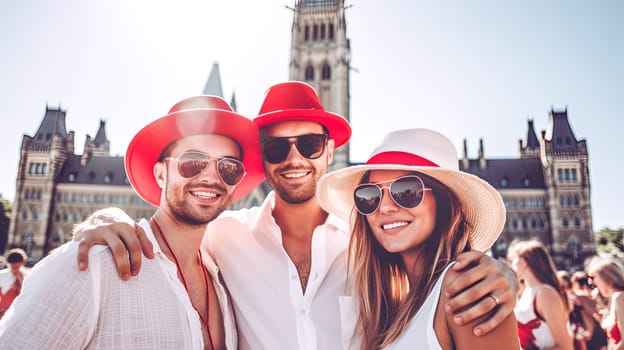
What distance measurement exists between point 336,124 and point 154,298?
1802 millimetres

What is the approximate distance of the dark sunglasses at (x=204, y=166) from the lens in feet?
7.39

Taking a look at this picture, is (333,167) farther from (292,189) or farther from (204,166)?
(204,166)

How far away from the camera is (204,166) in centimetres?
228

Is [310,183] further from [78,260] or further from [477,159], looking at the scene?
[477,159]

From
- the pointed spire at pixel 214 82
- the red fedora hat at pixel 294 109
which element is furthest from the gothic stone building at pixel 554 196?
the red fedora hat at pixel 294 109

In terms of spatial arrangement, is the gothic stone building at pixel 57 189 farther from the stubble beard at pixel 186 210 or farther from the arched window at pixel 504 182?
the stubble beard at pixel 186 210

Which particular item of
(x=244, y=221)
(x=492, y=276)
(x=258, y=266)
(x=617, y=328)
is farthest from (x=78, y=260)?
(x=617, y=328)

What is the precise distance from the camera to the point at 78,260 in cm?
161

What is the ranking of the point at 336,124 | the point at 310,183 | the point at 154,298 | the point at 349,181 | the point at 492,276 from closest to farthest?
the point at 492,276
the point at 154,298
the point at 349,181
the point at 310,183
the point at 336,124

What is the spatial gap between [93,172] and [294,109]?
53.5 meters

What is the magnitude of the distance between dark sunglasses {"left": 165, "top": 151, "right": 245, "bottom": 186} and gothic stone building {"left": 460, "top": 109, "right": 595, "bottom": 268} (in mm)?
41591

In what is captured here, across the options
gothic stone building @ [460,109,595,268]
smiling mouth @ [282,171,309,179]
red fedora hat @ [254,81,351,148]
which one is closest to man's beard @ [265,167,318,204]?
smiling mouth @ [282,171,309,179]

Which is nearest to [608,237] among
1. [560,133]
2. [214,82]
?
[560,133]

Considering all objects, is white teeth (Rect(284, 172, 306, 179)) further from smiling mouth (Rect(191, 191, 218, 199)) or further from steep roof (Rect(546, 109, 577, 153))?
steep roof (Rect(546, 109, 577, 153))
